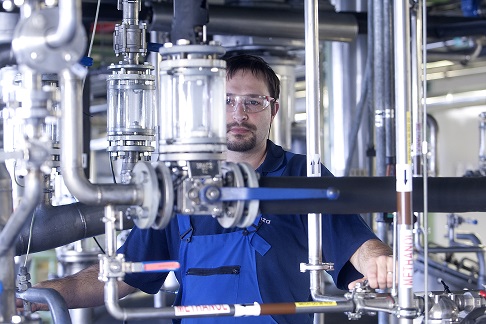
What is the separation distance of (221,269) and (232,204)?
0.68 meters

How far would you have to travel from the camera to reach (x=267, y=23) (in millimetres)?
3625

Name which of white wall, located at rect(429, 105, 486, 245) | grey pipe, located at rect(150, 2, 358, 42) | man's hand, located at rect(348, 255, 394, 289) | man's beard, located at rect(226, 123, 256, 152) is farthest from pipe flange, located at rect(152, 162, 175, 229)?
white wall, located at rect(429, 105, 486, 245)

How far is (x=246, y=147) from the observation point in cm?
223

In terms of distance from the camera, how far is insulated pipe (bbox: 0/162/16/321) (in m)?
1.36

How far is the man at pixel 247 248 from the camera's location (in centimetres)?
201

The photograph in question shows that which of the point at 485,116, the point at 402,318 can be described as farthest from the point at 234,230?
the point at 485,116

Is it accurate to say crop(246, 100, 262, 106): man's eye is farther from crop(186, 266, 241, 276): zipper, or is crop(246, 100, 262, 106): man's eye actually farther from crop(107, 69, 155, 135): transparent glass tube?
crop(186, 266, 241, 276): zipper

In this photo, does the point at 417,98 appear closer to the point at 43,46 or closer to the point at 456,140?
the point at 43,46

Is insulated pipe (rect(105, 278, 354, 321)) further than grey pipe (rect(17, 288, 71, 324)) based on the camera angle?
No

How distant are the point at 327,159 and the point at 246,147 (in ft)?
7.99

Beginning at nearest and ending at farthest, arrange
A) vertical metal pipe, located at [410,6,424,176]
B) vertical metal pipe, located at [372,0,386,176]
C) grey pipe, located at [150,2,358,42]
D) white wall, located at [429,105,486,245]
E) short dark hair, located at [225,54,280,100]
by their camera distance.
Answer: vertical metal pipe, located at [410,6,424,176]
short dark hair, located at [225,54,280,100]
vertical metal pipe, located at [372,0,386,176]
grey pipe, located at [150,2,358,42]
white wall, located at [429,105,486,245]

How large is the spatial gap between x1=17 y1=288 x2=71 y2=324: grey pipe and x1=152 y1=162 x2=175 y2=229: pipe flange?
12.7 inches

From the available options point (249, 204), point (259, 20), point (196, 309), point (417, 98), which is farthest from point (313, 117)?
point (259, 20)

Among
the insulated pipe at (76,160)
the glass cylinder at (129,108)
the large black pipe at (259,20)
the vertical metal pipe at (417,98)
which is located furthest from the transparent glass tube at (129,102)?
the large black pipe at (259,20)
